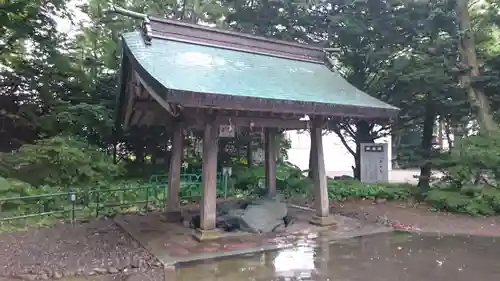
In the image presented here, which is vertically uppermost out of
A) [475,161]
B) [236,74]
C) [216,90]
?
[236,74]

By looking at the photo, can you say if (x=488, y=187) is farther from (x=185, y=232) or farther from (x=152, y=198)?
(x=152, y=198)

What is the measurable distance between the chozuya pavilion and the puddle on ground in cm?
137

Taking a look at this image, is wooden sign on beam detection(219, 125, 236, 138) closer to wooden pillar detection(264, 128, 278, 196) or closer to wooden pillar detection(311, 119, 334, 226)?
wooden pillar detection(311, 119, 334, 226)

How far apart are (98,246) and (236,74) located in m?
4.03

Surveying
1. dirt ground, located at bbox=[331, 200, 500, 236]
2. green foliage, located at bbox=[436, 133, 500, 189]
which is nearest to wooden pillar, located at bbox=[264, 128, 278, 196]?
dirt ground, located at bbox=[331, 200, 500, 236]

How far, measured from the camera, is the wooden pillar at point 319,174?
308 inches

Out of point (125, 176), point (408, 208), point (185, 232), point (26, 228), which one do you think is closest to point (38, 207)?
point (26, 228)

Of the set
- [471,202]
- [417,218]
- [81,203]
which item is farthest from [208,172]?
[471,202]

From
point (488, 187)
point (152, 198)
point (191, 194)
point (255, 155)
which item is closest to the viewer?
point (488, 187)

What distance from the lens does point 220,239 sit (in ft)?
22.5

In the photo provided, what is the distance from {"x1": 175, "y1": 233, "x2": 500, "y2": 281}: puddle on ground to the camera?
510cm

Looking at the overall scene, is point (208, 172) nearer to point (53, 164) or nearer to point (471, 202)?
point (53, 164)

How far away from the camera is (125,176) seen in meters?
13.9

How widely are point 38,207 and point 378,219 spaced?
822 centimetres
